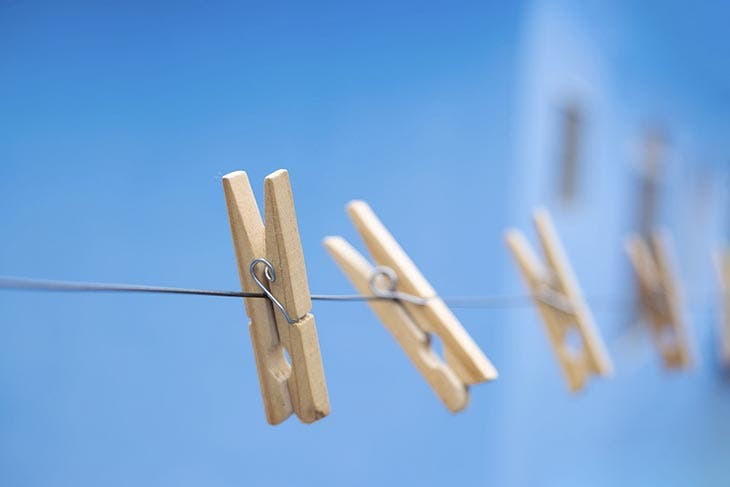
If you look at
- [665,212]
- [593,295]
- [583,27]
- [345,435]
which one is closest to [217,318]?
[345,435]

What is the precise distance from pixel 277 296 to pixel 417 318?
10.6 inches

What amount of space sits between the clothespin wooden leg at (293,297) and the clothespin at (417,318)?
0.70 ft

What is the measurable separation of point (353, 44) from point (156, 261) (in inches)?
25.9

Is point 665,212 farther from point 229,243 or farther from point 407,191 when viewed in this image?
point 229,243

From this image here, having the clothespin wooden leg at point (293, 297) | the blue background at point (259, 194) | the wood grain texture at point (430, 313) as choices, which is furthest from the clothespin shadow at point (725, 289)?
the clothespin wooden leg at point (293, 297)

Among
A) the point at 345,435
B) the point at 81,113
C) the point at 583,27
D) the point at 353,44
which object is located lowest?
the point at 345,435

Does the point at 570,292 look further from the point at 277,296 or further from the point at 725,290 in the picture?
the point at 725,290

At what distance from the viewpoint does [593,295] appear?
325 centimetres

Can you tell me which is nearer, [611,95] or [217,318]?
[217,318]

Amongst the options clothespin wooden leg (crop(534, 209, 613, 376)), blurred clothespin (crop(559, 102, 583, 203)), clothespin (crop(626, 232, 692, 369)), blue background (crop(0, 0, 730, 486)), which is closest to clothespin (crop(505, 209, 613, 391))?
clothespin wooden leg (crop(534, 209, 613, 376))

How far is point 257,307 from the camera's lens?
0.86 meters

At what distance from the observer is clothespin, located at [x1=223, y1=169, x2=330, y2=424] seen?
82cm

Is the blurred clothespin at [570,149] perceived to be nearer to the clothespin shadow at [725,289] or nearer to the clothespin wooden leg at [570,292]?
the clothespin shadow at [725,289]

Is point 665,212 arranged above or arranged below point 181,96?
above
